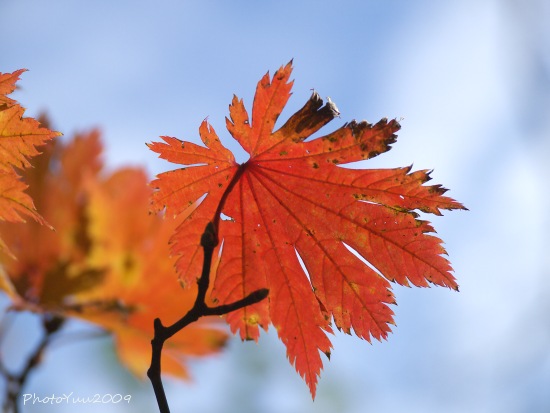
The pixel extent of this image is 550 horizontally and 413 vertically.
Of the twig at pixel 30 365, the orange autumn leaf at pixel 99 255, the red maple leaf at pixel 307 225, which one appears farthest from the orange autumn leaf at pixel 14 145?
the orange autumn leaf at pixel 99 255

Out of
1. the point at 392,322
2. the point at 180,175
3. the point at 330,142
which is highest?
the point at 330,142

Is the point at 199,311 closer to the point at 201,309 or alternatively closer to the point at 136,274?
the point at 201,309

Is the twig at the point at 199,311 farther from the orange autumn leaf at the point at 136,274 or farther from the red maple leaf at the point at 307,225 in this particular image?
the orange autumn leaf at the point at 136,274

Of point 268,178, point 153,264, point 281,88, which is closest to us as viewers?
point 281,88

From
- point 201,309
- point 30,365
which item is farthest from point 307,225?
point 30,365

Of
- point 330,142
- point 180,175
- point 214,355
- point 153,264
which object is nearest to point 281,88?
point 330,142

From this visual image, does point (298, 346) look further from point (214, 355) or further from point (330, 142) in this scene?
point (214, 355)

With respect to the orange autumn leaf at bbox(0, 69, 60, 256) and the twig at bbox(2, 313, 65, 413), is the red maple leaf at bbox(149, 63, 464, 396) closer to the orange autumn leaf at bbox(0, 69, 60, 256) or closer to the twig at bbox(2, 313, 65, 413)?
the orange autumn leaf at bbox(0, 69, 60, 256)
